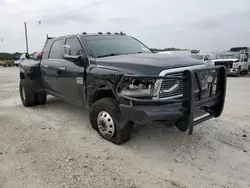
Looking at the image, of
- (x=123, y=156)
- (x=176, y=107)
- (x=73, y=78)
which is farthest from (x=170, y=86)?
(x=73, y=78)

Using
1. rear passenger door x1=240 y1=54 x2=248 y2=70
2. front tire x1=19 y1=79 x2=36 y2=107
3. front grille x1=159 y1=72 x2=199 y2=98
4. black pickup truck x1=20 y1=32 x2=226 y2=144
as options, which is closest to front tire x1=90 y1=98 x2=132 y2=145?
black pickup truck x1=20 y1=32 x2=226 y2=144

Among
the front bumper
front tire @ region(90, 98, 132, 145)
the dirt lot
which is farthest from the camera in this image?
front tire @ region(90, 98, 132, 145)

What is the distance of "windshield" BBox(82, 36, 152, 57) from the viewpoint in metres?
4.50

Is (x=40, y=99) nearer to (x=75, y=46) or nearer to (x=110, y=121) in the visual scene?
(x=75, y=46)

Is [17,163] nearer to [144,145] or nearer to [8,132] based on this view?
[8,132]

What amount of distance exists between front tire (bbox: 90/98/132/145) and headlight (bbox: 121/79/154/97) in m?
0.45

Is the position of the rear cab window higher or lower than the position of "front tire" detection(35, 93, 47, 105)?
higher

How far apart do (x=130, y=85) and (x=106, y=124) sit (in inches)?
35.4

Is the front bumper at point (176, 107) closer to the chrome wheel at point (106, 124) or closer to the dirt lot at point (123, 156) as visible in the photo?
the chrome wheel at point (106, 124)

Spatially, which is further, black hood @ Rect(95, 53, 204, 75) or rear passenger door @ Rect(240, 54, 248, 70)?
rear passenger door @ Rect(240, 54, 248, 70)

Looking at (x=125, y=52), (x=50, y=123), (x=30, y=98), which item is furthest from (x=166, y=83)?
(x=30, y=98)

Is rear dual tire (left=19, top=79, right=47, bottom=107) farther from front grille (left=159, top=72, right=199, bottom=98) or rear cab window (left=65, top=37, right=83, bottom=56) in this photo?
front grille (left=159, top=72, right=199, bottom=98)

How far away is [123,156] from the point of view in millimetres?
3600

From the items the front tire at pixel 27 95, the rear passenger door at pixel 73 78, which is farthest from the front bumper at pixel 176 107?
the front tire at pixel 27 95
